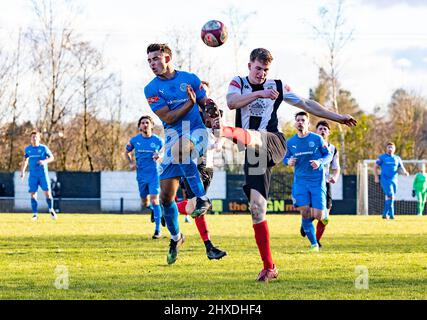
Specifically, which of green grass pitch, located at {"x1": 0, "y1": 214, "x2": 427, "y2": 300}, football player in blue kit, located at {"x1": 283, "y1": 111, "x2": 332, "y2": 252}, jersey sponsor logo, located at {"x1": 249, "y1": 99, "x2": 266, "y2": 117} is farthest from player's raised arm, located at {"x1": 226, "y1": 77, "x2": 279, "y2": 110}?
football player in blue kit, located at {"x1": 283, "y1": 111, "x2": 332, "y2": 252}

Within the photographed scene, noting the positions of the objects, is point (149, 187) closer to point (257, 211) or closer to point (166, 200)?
point (166, 200)

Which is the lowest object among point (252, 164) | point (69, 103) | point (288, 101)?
point (252, 164)

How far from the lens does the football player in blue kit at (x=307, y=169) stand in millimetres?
→ 12773

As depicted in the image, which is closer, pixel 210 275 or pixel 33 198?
pixel 210 275

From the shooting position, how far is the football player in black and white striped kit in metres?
8.33

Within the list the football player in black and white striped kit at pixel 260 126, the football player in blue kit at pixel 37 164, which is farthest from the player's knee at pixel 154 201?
the football player in black and white striped kit at pixel 260 126

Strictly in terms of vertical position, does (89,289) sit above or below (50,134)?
below

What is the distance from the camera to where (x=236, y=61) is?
43531 mm

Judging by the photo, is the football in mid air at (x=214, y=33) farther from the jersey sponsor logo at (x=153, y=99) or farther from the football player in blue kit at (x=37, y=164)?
the football player in blue kit at (x=37, y=164)

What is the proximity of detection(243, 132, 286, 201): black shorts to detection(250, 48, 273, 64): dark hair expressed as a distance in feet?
2.52
